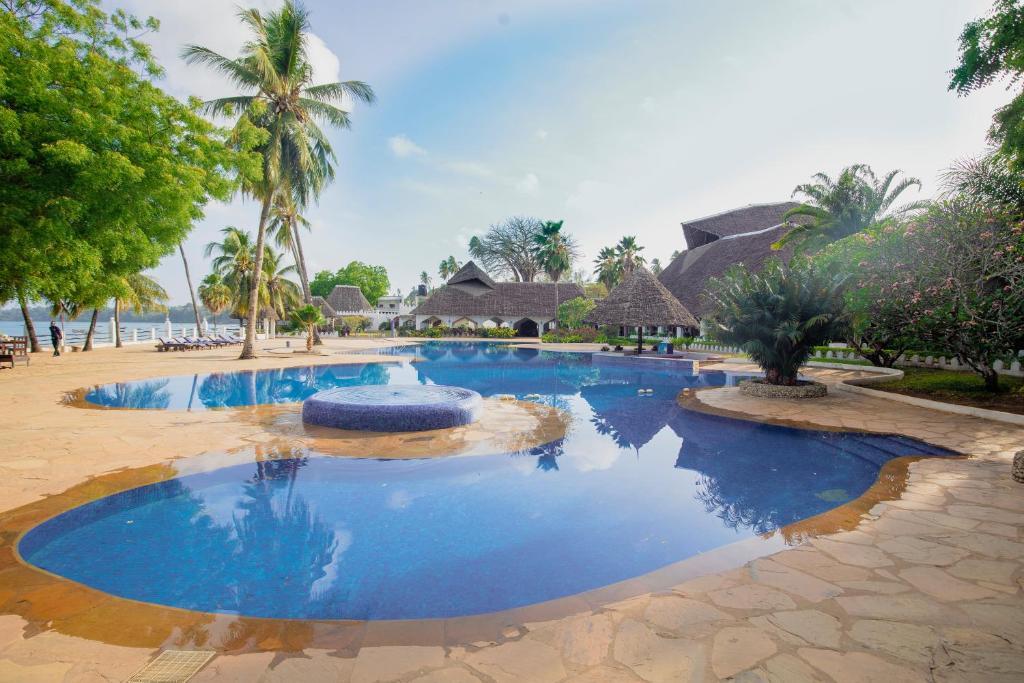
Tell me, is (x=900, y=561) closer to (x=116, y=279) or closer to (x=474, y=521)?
(x=474, y=521)

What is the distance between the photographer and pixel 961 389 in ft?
38.2

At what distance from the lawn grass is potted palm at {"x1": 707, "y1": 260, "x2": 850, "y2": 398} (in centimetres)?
212

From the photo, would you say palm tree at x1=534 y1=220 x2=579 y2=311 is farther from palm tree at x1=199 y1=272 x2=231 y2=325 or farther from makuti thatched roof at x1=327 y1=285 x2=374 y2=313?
palm tree at x1=199 y1=272 x2=231 y2=325

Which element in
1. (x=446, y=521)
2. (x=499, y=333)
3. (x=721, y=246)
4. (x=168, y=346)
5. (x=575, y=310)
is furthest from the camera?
(x=499, y=333)

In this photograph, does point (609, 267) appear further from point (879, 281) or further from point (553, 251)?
point (879, 281)

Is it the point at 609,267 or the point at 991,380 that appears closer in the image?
the point at 991,380

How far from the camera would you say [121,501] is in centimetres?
543

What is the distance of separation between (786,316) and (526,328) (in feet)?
119

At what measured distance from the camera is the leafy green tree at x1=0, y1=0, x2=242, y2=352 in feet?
28.2

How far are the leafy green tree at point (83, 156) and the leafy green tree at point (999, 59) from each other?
17258 mm

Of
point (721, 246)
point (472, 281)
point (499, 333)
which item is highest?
point (721, 246)

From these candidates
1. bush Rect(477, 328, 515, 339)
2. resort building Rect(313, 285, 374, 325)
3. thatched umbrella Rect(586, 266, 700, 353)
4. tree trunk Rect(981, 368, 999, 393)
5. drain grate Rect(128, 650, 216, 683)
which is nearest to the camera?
drain grate Rect(128, 650, 216, 683)

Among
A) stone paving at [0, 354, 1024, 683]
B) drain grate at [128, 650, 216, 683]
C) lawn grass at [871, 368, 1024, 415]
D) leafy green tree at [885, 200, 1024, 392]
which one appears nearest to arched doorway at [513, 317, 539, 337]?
lawn grass at [871, 368, 1024, 415]

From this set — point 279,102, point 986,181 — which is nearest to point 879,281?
point 986,181
